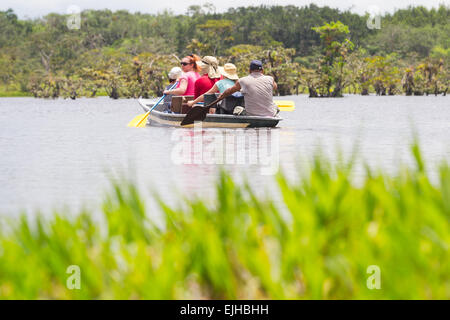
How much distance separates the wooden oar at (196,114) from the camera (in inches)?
593

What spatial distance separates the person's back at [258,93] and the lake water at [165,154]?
17.1 inches

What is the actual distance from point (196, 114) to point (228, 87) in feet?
3.23

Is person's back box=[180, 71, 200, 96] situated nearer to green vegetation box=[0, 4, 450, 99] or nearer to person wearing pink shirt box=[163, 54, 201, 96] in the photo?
person wearing pink shirt box=[163, 54, 201, 96]

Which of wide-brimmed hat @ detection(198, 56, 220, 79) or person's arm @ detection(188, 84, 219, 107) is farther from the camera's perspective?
wide-brimmed hat @ detection(198, 56, 220, 79)

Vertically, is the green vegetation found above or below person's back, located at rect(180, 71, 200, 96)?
below

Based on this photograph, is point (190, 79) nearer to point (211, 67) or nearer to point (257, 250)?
point (211, 67)

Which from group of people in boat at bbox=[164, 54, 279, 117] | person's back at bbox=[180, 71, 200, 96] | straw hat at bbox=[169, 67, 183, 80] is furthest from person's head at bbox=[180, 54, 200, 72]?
straw hat at bbox=[169, 67, 183, 80]

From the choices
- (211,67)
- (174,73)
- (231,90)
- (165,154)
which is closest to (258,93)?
(231,90)

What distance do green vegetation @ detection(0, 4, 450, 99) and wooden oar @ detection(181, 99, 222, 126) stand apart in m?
22.6

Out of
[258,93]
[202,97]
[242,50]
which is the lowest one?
[242,50]

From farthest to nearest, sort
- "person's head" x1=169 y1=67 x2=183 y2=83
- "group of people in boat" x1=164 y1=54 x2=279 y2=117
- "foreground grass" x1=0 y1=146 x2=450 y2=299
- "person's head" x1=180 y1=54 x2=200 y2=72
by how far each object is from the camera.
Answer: "person's head" x1=169 y1=67 x2=183 y2=83 < "person's head" x1=180 y1=54 x2=200 y2=72 < "group of people in boat" x1=164 y1=54 x2=279 y2=117 < "foreground grass" x1=0 y1=146 x2=450 y2=299

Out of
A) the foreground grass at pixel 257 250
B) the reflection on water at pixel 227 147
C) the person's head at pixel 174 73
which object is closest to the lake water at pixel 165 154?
the reflection on water at pixel 227 147

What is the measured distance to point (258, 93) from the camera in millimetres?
14609

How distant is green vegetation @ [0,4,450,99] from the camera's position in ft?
156
